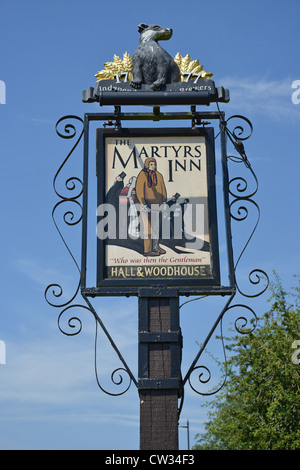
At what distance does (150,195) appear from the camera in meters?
7.64

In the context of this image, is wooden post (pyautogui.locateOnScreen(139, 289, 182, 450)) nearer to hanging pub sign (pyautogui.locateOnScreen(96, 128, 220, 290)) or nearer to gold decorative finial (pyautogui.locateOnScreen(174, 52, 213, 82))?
hanging pub sign (pyautogui.locateOnScreen(96, 128, 220, 290))

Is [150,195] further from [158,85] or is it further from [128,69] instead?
[128,69]

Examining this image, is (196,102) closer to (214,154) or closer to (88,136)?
(214,154)

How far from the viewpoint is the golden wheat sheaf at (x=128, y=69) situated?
26.4 feet

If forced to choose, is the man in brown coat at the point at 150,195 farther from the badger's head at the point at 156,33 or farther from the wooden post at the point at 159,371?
the badger's head at the point at 156,33

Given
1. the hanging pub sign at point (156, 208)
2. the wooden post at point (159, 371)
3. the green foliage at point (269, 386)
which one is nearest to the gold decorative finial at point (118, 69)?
the hanging pub sign at point (156, 208)

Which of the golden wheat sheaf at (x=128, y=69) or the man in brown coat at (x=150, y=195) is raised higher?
the golden wheat sheaf at (x=128, y=69)

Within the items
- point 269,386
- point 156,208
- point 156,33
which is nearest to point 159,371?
point 156,208

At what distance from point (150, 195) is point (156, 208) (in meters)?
0.17

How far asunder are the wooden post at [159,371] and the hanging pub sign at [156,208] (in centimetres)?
35

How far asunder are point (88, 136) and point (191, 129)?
1227 mm
